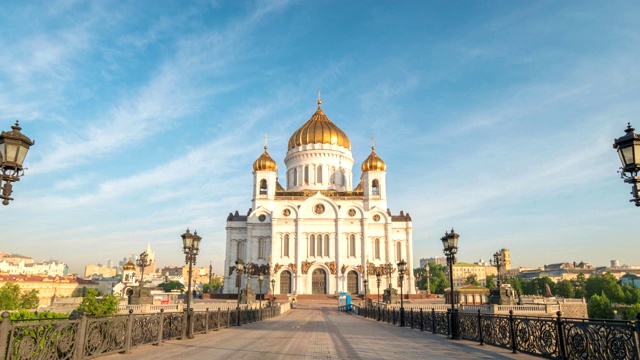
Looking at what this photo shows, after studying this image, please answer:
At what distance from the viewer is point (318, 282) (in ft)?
173

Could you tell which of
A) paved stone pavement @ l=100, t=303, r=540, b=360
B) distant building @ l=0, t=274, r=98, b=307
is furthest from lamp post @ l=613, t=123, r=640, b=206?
distant building @ l=0, t=274, r=98, b=307

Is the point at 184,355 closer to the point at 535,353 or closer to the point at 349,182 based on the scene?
the point at 535,353

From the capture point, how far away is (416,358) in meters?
9.20

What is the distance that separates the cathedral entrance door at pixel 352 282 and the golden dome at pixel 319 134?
19495 mm

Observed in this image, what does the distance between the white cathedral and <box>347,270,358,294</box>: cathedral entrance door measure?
0.12 meters

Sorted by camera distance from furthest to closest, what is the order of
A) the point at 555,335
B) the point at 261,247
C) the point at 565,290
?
the point at 565,290, the point at 261,247, the point at 555,335

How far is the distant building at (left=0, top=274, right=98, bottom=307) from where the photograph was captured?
293 feet

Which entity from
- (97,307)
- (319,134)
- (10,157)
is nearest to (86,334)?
(10,157)

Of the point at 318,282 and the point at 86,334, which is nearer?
the point at 86,334

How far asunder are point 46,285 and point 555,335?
111401mm

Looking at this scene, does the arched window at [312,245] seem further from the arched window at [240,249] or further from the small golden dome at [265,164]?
the small golden dome at [265,164]

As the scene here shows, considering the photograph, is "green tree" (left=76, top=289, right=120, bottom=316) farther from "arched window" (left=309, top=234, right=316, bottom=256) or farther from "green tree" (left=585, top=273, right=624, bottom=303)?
"green tree" (left=585, top=273, right=624, bottom=303)

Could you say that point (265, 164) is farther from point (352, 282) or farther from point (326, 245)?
point (352, 282)

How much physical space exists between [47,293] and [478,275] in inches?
5478
